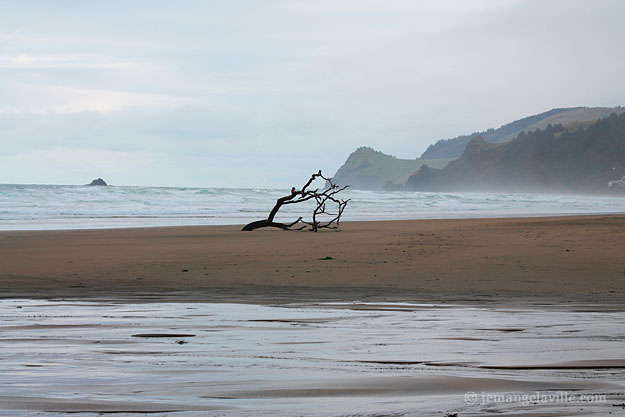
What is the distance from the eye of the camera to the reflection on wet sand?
3.07m

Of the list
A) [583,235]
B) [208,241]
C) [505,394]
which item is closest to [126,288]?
[505,394]

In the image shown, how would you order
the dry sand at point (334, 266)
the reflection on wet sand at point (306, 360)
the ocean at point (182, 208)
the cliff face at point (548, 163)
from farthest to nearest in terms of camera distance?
the cliff face at point (548, 163) < the ocean at point (182, 208) < the dry sand at point (334, 266) < the reflection on wet sand at point (306, 360)

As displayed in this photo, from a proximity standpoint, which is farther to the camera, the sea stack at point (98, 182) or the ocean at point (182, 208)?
the sea stack at point (98, 182)

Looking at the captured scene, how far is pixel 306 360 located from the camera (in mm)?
4172

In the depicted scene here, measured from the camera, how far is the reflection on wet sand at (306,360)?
3074 mm

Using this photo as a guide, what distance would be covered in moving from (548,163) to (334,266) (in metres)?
138

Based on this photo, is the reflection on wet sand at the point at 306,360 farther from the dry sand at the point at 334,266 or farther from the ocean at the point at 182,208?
the ocean at the point at 182,208

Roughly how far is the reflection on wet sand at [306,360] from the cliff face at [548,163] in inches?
5051

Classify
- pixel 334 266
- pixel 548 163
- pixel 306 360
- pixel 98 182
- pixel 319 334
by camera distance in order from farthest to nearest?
pixel 548 163, pixel 98 182, pixel 334 266, pixel 319 334, pixel 306 360

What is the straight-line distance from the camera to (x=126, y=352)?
4426 millimetres

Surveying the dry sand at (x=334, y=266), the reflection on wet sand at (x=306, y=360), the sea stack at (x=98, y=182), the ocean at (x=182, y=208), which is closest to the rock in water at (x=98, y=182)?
the sea stack at (x=98, y=182)

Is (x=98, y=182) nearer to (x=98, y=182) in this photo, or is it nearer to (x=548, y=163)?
(x=98, y=182)

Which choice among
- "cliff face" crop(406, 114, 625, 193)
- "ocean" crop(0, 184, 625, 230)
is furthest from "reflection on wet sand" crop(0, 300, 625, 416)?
"cliff face" crop(406, 114, 625, 193)

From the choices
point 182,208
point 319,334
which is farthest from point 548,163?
point 319,334
